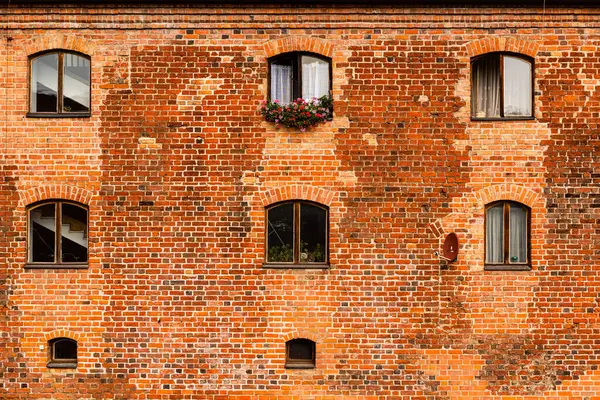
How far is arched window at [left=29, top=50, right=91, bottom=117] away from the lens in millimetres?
10695

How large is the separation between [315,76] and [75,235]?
5443 millimetres

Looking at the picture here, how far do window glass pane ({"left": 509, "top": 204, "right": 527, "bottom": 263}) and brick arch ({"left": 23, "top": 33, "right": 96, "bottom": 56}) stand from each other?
850 cm

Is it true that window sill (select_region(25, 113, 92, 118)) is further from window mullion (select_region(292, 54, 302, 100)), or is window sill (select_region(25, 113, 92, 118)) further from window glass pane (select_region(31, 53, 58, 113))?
window mullion (select_region(292, 54, 302, 100))

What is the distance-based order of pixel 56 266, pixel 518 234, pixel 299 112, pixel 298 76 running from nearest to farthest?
pixel 299 112, pixel 56 266, pixel 518 234, pixel 298 76

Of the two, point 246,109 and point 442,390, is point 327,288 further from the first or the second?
point 246,109

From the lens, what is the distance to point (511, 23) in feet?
34.6

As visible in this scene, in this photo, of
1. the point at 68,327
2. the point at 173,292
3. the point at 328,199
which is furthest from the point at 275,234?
the point at 68,327

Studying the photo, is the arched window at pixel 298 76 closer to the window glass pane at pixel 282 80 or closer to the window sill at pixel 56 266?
the window glass pane at pixel 282 80

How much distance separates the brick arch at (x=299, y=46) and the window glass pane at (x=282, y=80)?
25 cm

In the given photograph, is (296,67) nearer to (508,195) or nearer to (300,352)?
(508,195)

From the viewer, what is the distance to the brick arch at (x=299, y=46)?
10562 millimetres

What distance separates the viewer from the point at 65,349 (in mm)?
10633

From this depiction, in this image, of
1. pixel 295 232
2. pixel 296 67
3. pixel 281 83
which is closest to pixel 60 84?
pixel 281 83

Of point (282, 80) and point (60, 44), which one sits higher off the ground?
point (60, 44)
